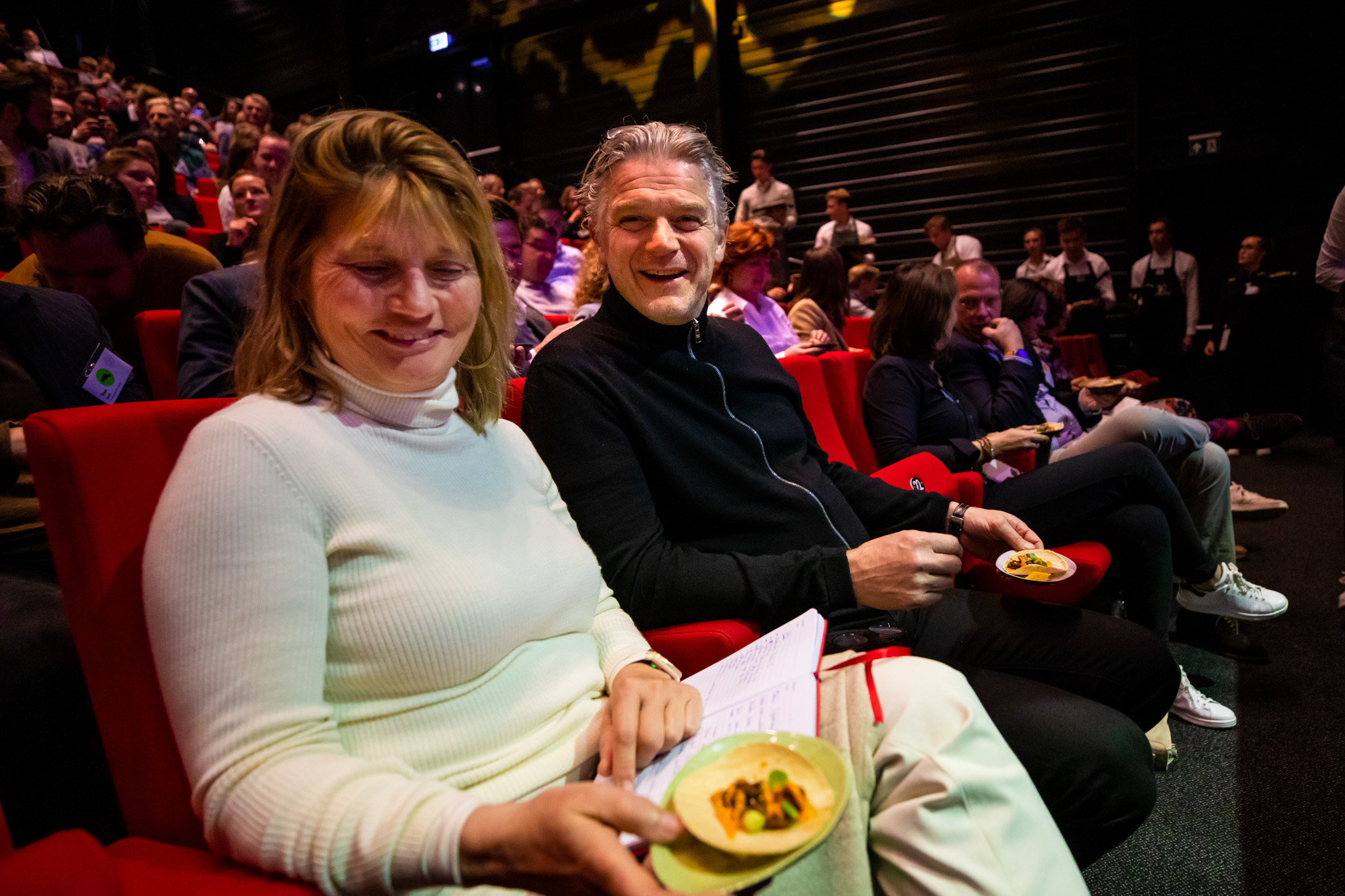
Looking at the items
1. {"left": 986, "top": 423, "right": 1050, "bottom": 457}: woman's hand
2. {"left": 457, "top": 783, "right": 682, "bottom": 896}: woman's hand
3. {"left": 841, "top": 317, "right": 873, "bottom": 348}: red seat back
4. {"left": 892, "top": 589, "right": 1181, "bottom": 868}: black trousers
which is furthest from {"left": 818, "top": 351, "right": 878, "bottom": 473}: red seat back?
{"left": 457, "top": 783, "right": 682, "bottom": 896}: woman's hand

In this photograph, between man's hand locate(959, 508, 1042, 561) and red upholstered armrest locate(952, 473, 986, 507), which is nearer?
man's hand locate(959, 508, 1042, 561)

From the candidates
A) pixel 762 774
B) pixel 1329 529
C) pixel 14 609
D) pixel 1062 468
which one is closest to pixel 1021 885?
pixel 762 774

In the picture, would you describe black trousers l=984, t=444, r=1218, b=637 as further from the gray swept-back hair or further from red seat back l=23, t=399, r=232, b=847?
red seat back l=23, t=399, r=232, b=847

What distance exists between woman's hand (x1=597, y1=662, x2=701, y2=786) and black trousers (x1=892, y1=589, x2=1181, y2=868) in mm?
529

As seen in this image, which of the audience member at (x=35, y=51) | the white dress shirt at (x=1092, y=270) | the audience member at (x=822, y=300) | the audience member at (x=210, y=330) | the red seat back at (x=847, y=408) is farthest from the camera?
the audience member at (x=35, y=51)

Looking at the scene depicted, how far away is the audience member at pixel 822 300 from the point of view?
3.75 metres

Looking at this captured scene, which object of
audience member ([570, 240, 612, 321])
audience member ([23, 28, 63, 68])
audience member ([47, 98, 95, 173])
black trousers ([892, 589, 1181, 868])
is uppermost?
audience member ([23, 28, 63, 68])

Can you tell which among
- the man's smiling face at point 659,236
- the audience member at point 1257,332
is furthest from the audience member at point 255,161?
the audience member at point 1257,332

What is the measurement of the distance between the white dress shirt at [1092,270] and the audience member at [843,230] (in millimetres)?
1505

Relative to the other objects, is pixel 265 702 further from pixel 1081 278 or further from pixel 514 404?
pixel 1081 278

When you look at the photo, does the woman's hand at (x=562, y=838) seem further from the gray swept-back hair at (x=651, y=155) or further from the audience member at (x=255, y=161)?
the audience member at (x=255, y=161)

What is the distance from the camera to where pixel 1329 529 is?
3262mm

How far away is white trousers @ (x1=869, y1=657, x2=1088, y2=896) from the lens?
2.30 feet

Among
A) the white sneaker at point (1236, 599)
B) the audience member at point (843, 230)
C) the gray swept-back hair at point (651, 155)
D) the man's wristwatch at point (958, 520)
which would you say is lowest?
the white sneaker at point (1236, 599)
